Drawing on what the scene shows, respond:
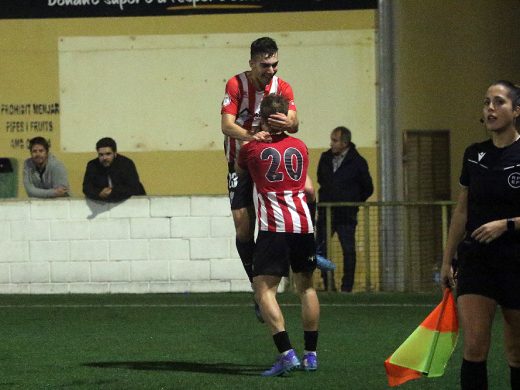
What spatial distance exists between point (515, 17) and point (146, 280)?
6.27m

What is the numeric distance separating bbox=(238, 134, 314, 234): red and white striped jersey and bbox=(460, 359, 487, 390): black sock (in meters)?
2.36

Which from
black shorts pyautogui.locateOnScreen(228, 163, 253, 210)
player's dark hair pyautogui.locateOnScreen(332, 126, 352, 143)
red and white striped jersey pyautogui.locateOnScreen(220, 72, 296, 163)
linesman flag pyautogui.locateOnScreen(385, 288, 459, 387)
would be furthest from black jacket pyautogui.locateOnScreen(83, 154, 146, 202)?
linesman flag pyautogui.locateOnScreen(385, 288, 459, 387)

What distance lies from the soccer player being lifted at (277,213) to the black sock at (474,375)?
2.29 meters

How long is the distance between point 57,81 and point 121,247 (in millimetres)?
3118

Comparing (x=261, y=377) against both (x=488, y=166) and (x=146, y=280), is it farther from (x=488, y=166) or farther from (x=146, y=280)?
(x=146, y=280)

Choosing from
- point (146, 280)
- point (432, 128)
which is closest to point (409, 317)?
point (146, 280)

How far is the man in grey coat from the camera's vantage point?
17.1 meters

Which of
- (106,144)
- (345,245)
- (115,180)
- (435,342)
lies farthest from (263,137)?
(115,180)

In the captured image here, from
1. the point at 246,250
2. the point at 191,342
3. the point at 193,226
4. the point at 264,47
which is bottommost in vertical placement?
the point at 191,342

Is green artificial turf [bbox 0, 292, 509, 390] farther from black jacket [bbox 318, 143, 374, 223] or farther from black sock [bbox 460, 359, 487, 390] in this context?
black sock [bbox 460, 359, 487, 390]

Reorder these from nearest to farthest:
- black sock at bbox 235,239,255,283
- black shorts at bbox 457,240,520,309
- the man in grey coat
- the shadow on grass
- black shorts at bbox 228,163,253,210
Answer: black shorts at bbox 457,240,520,309 → the shadow on grass → black shorts at bbox 228,163,253,210 → black sock at bbox 235,239,255,283 → the man in grey coat

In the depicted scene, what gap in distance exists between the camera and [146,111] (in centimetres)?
1911

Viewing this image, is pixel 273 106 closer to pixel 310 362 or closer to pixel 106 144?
pixel 310 362

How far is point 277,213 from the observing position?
929 centimetres
